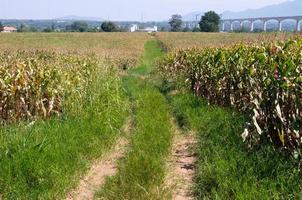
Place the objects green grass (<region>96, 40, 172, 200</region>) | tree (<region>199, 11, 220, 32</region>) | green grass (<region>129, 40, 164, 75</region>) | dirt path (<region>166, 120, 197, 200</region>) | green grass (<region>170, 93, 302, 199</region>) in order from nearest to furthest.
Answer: green grass (<region>170, 93, 302, 199</region>) → green grass (<region>96, 40, 172, 200</region>) → dirt path (<region>166, 120, 197, 200</region>) → green grass (<region>129, 40, 164, 75</region>) → tree (<region>199, 11, 220, 32</region>)

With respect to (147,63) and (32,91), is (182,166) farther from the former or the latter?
(147,63)

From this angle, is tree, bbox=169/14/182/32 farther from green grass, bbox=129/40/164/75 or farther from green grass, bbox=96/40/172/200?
green grass, bbox=96/40/172/200

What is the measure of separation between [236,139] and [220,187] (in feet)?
5.46

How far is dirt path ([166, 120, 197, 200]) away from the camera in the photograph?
530 centimetres

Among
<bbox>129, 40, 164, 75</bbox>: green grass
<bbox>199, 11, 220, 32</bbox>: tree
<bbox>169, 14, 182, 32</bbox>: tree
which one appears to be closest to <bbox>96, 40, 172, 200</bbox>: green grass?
<bbox>129, 40, 164, 75</bbox>: green grass

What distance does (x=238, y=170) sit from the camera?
17.4ft

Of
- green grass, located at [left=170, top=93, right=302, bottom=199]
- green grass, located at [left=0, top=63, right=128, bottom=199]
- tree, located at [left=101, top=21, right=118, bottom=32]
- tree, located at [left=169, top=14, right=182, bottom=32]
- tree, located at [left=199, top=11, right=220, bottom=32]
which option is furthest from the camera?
tree, located at [left=169, top=14, right=182, bottom=32]

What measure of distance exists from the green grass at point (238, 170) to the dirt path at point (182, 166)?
134mm

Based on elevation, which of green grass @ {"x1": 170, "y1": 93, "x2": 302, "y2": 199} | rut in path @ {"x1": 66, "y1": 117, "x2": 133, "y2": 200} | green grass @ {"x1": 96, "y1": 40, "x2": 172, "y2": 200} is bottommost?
rut in path @ {"x1": 66, "y1": 117, "x2": 133, "y2": 200}

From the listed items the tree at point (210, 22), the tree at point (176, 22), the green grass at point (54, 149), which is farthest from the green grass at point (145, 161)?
the tree at point (176, 22)

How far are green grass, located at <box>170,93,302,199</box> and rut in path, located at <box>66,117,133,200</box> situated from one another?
1.24 m

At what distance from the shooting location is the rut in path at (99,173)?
530 centimetres

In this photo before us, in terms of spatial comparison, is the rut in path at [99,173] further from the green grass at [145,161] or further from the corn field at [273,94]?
the corn field at [273,94]

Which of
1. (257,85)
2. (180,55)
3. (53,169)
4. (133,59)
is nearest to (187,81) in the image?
(180,55)
